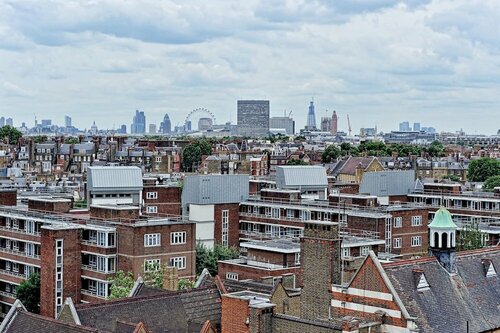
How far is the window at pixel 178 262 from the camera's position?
7531cm

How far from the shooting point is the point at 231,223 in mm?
100938

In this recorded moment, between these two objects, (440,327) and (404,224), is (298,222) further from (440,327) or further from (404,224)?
(440,327)

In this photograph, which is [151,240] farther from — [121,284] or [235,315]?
[235,315]

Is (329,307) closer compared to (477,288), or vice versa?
(329,307)

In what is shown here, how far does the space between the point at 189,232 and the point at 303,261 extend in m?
35.0

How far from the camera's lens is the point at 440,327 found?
1565 inches

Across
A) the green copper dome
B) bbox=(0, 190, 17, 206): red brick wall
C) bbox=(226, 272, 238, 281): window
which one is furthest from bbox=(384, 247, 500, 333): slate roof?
bbox=(0, 190, 17, 206): red brick wall

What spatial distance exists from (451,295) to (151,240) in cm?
3633

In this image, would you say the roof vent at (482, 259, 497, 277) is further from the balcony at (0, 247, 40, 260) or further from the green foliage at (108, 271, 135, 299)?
the balcony at (0, 247, 40, 260)

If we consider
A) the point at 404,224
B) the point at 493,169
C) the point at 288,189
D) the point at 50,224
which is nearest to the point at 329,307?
the point at 50,224

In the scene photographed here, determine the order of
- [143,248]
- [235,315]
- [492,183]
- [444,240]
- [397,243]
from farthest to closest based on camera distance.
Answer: [492,183] < [397,243] < [143,248] < [444,240] < [235,315]

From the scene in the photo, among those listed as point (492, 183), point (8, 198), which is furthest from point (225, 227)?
point (492, 183)

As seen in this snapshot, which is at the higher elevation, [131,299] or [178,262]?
[131,299]

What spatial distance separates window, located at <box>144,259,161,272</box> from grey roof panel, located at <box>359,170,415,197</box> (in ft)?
146
